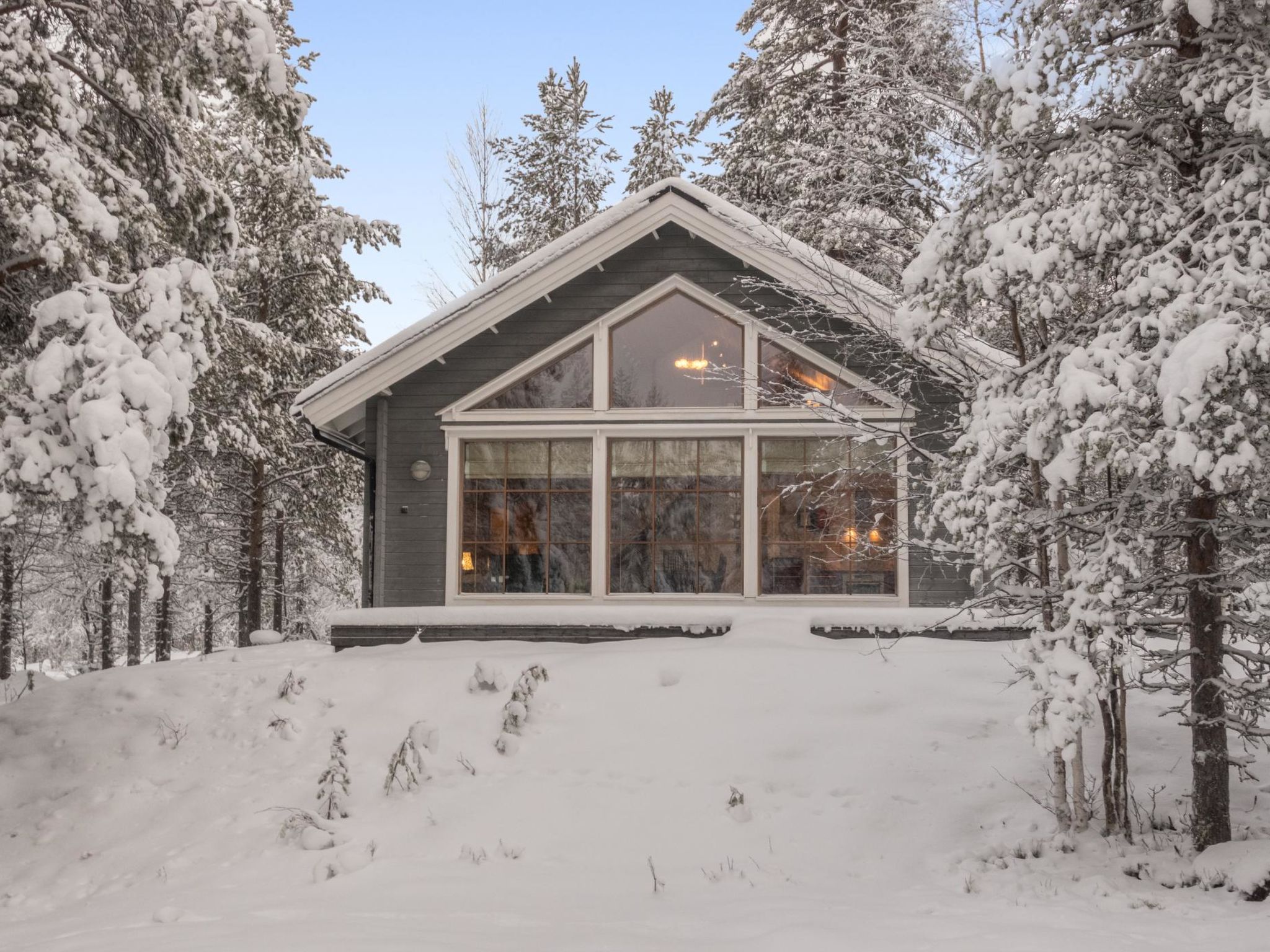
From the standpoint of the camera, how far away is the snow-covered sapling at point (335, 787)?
6.47 meters

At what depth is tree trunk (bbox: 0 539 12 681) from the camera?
14.7m

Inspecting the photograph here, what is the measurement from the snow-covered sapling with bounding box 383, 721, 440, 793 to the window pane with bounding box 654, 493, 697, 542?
3920mm

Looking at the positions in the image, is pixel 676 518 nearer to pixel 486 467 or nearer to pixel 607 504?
pixel 607 504

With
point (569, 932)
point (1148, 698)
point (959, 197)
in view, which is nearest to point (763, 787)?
point (569, 932)

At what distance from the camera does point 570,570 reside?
10.7 m

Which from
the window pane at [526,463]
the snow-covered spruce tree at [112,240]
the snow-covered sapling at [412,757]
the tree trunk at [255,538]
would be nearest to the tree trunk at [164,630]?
the tree trunk at [255,538]

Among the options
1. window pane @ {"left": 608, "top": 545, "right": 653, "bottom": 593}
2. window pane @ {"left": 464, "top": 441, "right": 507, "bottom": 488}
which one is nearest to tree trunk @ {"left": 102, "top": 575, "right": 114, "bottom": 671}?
window pane @ {"left": 464, "top": 441, "right": 507, "bottom": 488}

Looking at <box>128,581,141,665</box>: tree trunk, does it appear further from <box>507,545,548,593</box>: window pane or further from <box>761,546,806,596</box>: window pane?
<box>761,546,806,596</box>: window pane

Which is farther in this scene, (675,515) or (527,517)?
(527,517)

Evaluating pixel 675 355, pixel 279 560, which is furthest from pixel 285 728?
pixel 279 560

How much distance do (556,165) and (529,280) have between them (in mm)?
15300

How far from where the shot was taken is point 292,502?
1662cm

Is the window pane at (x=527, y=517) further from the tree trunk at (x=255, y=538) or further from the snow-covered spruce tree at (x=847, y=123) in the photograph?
the tree trunk at (x=255, y=538)

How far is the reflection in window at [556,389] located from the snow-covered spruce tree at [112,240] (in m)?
3.32
